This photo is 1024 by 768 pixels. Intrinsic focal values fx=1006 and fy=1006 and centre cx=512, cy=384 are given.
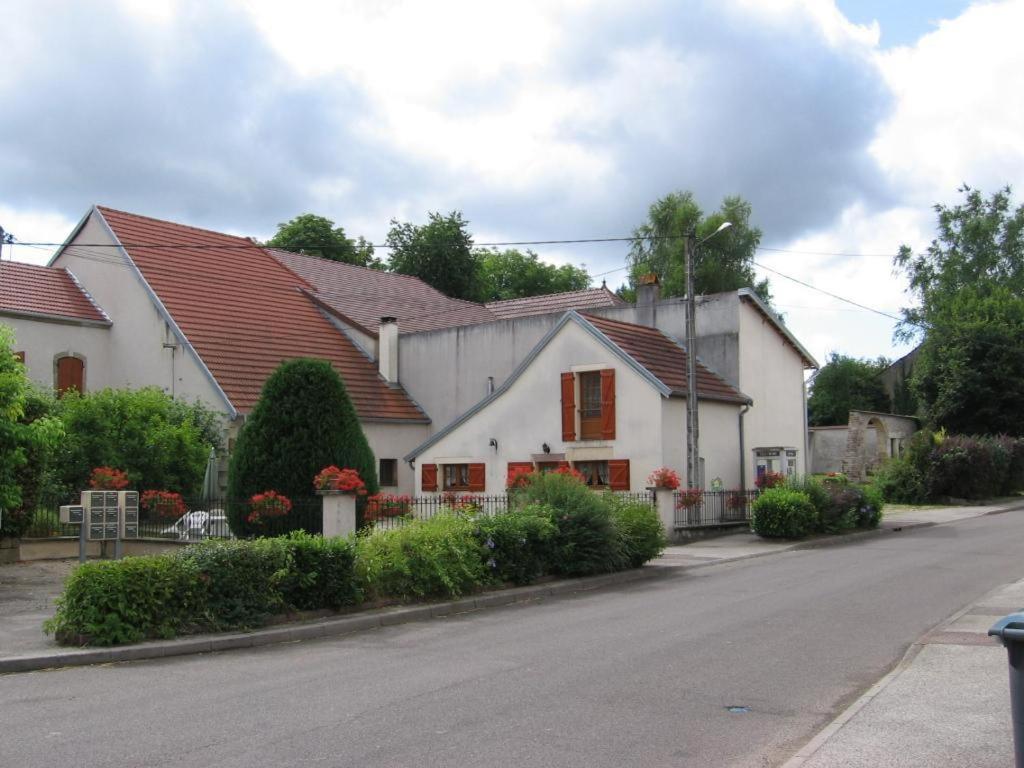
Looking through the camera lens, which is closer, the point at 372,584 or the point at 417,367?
the point at 372,584

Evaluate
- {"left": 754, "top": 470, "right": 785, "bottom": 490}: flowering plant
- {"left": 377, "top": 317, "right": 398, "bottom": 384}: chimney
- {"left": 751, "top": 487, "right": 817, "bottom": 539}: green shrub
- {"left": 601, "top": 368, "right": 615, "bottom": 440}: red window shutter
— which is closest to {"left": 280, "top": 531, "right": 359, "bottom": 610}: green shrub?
{"left": 751, "top": 487, "right": 817, "bottom": 539}: green shrub

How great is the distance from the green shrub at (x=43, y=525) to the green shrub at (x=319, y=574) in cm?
836

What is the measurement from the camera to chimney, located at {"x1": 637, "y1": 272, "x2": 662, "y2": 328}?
31.3 metres

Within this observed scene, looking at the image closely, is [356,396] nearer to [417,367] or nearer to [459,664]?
[417,367]

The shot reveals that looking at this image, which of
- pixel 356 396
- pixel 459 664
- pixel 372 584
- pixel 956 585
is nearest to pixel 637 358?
pixel 356 396

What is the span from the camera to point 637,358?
2683 centimetres

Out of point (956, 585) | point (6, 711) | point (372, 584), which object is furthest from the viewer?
point (956, 585)

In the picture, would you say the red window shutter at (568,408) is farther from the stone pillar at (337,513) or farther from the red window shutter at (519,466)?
the stone pillar at (337,513)

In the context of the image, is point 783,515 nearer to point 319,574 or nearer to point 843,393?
point 319,574

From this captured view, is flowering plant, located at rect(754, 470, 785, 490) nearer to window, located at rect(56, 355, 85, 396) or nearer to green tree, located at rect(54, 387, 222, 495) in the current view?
green tree, located at rect(54, 387, 222, 495)

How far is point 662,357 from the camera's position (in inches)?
1115

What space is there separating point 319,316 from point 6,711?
29.2 meters

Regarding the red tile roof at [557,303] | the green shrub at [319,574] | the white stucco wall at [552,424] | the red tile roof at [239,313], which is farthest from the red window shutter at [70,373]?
the green shrub at [319,574]

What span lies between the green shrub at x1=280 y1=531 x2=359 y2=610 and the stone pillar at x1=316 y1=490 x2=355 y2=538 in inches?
113
